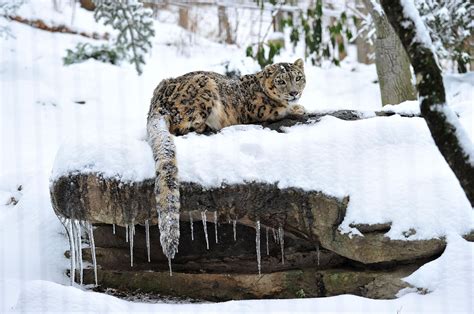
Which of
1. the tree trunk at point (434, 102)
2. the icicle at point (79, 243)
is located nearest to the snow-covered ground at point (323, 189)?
the icicle at point (79, 243)

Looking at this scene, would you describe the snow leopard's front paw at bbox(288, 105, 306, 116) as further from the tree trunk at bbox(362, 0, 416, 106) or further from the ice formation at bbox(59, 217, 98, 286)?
the tree trunk at bbox(362, 0, 416, 106)

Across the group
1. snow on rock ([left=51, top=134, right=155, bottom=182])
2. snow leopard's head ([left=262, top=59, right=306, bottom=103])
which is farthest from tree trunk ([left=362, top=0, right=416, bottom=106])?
snow on rock ([left=51, top=134, right=155, bottom=182])

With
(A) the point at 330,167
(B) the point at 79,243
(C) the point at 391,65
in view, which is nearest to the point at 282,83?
(A) the point at 330,167

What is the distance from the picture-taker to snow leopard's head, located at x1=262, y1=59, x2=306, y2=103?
6.99 m

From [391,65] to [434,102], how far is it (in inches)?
254

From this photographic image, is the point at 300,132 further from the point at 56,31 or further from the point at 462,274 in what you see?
the point at 56,31

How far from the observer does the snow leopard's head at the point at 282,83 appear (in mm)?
6988

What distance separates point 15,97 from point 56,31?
4.12 metres

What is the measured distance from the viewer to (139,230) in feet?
22.2

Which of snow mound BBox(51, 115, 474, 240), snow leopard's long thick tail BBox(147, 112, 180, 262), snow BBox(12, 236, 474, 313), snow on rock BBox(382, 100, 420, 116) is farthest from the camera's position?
snow on rock BBox(382, 100, 420, 116)

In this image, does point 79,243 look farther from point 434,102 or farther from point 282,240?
point 434,102

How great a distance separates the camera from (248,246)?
21.7 ft

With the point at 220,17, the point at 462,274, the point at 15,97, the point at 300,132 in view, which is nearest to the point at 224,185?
the point at 300,132

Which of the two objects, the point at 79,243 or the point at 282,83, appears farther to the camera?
the point at 282,83
